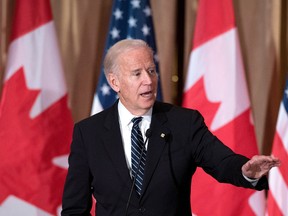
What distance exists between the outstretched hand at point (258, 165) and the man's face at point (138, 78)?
46 cm

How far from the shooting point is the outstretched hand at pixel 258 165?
1.67 meters

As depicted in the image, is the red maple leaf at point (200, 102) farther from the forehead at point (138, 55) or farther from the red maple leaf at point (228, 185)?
the forehead at point (138, 55)

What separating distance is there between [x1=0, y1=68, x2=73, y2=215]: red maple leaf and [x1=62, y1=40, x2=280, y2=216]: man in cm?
153

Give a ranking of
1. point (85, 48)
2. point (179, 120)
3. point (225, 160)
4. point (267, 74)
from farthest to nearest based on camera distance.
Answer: point (85, 48) < point (267, 74) < point (179, 120) < point (225, 160)

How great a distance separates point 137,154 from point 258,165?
0.49 meters

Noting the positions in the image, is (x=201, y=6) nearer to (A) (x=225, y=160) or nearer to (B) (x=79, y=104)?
(B) (x=79, y=104)

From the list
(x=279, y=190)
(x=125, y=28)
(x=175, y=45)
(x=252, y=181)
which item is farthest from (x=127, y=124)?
(x=175, y=45)

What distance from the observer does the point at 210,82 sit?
3.54 m

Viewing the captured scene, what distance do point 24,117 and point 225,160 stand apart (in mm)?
2002

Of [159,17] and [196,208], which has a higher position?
[159,17]

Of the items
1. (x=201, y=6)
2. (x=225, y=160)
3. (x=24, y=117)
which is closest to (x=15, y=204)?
(x=24, y=117)

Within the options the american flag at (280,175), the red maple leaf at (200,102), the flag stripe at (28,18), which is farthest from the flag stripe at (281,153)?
the flag stripe at (28,18)

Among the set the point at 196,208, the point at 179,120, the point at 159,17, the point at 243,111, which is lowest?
the point at 196,208

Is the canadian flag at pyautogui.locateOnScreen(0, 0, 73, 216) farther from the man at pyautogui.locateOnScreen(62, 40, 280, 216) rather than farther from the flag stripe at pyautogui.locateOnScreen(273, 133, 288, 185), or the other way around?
the man at pyautogui.locateOnScreen(62, 40, 280, 216)
